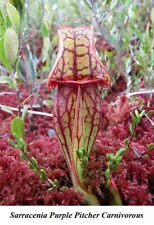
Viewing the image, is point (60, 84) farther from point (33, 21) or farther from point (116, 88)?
point (33, 21)

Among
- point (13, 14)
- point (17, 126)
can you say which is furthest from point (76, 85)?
point (13, 14)

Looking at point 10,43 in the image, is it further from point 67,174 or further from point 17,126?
point 67,174

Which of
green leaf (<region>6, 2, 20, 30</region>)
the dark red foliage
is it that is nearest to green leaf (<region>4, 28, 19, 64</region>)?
green leaf (<region>6, 2, 20, 30</region>)

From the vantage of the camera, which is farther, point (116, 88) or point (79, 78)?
point (116, 88)

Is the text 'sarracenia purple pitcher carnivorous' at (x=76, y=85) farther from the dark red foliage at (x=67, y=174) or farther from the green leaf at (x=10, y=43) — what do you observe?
the green leaf at (x=10, y=43)

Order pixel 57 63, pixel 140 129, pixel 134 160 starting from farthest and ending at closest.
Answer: pixel 140 129, pixel 134 160, pixel 57 63
